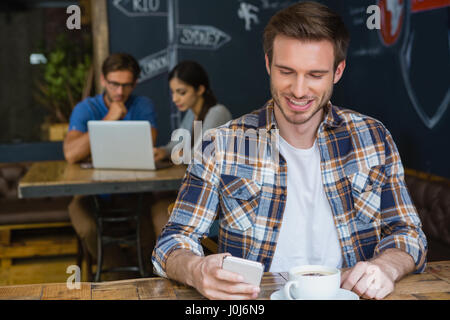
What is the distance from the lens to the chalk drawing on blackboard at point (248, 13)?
5.18 meters

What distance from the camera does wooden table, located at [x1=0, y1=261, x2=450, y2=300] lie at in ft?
3.99

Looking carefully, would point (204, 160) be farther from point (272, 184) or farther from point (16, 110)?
point (16, 110)

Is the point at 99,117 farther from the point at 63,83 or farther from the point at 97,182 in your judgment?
the point at 63,83

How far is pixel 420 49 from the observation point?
3.23 m

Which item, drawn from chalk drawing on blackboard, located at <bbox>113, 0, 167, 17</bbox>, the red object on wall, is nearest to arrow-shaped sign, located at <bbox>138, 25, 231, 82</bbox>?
chalk drawing on blackboard, located at <bbox>113, 0, 167, 17</bbox>

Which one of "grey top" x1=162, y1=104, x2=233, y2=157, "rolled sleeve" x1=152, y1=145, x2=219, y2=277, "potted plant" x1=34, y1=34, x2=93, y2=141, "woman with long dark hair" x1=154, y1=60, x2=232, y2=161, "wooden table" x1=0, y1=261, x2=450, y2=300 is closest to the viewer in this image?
"wooden table" x1=0, y1=261, x2=450, y2=300

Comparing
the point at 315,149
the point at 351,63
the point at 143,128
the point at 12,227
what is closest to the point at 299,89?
the point at 315,149

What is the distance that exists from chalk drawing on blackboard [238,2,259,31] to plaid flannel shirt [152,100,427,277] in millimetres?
3696

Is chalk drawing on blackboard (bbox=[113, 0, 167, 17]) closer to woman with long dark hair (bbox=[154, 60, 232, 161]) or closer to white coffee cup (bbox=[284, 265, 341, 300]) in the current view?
woman with long dark hair (bbox=[154, 60, 232, 161])

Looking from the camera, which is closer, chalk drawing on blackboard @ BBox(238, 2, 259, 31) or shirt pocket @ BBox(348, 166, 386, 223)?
shirt pocket @ BBox(348, 166, 386, 223)

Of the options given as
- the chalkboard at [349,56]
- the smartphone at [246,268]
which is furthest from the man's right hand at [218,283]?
the chalkboard at [349,56]

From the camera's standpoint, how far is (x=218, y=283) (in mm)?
1184

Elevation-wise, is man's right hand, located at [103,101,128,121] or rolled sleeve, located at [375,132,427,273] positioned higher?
man's right hand, located at [103,101,128,121]

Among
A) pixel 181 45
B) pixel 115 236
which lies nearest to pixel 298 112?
pixel 115 236
